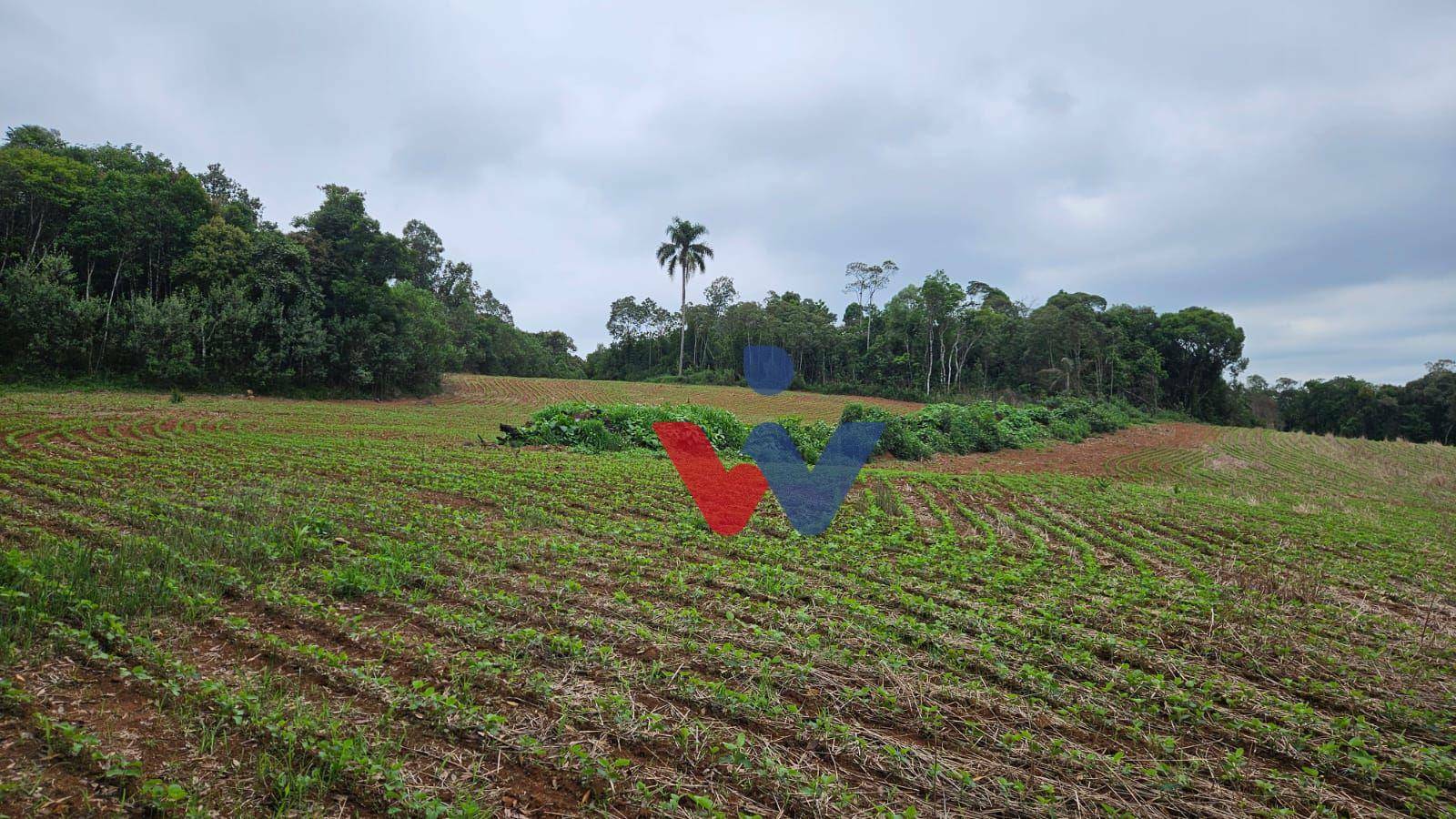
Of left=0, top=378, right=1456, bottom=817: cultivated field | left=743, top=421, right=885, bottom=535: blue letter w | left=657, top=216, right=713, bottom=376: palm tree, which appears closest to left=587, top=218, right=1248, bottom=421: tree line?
left=657, top=216, right=713, bottom=376: palm tree

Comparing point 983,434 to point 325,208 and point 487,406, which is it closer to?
point 487,406

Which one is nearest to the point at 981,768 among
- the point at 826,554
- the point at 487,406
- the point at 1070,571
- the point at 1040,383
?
the point at 826,554

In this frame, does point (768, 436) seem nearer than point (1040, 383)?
Yes

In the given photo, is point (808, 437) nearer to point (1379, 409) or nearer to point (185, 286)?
point (185, 286)

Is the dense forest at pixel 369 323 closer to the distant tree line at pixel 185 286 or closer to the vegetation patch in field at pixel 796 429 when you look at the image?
the distant tree line at pixel 185 286

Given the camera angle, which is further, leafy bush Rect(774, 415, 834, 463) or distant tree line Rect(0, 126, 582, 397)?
distant tree line Rect(0, 126, 582, 397)

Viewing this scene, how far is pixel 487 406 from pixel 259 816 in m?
31.9

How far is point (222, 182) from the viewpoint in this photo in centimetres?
4100

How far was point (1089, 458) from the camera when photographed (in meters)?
22.2

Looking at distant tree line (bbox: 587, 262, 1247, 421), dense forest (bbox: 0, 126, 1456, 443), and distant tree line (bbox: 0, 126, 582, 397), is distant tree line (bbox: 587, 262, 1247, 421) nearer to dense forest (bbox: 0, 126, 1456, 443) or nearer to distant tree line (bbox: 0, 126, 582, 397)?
dense forest (bbox: 0, 126, 1456, 443)

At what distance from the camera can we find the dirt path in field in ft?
60.2
